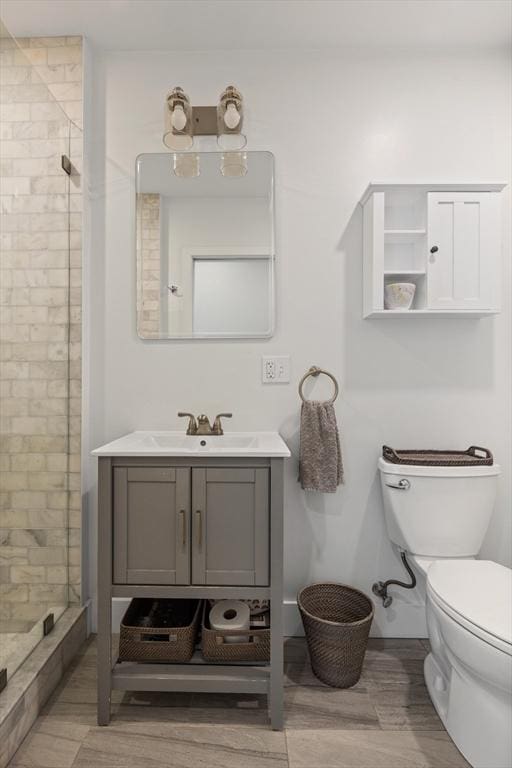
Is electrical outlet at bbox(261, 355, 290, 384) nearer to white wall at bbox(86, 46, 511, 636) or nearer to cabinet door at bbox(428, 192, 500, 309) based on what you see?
white wall at bbox(86, 46, 511, 636)

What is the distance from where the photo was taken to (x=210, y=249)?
193cm

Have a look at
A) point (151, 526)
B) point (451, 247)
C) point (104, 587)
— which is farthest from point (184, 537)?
point (451, 247)

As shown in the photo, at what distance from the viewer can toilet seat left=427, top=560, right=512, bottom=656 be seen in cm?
117

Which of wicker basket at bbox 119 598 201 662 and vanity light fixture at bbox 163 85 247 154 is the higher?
vanity light fixture at bbox 163 85 247 154

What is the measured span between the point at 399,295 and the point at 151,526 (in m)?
1.29

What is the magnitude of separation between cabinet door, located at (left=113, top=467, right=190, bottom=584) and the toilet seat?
2.68 ft

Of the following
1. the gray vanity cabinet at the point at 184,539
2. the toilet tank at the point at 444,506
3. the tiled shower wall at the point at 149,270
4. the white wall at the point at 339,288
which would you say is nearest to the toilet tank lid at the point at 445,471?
the toilet tank at the point at 444,506

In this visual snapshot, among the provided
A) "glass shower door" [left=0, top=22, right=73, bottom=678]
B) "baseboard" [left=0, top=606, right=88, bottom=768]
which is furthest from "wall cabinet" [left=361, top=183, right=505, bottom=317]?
"baseboard" [left=0, top=606, right=88, bottom=768]

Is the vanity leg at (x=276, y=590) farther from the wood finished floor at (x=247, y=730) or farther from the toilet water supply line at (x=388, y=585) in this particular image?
the toilet water supply line at (x=388, y=585)

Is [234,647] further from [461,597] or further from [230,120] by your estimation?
[230,120]

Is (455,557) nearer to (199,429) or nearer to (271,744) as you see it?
(271,744)

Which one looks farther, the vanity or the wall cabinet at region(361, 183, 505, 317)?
the wall cabinet at region(361, 183, 505, 317)

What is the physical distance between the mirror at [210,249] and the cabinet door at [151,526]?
0.72 metres

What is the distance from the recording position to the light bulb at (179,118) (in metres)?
1.75
